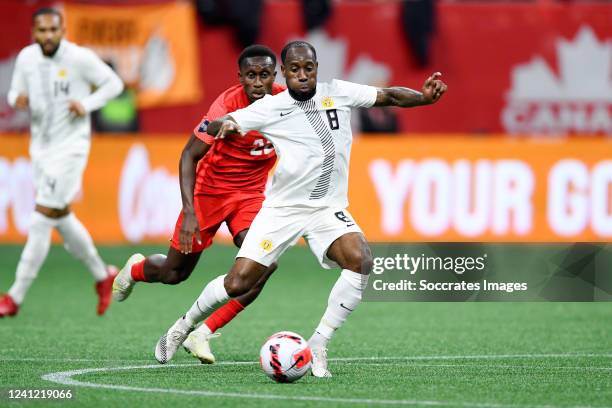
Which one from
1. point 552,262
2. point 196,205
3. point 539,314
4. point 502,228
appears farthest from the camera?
point 502,228

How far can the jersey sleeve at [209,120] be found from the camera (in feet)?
28.4

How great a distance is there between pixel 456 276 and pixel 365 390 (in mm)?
2385

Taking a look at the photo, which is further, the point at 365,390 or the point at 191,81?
the point at 191,81

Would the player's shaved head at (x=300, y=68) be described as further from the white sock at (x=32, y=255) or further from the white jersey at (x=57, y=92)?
the white sock at (x=32, y=255)

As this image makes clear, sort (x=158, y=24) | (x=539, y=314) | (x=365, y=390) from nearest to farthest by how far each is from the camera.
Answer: (x=365, y=390)
(x=539, y=314)
(x=158, y=24)

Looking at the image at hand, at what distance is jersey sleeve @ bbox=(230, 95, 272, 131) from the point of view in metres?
8.35

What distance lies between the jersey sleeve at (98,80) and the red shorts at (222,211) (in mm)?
2892

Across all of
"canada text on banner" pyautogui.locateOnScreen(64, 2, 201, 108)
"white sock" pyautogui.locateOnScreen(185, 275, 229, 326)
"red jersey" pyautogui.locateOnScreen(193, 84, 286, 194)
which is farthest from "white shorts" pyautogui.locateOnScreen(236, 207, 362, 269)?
"canada text on banner" pyautogui.locateOnScreen(64, 2, 201, 108)

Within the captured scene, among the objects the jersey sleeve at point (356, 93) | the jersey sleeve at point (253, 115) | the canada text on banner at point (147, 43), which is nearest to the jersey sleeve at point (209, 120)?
the jersey sleeve at point (253, 115)

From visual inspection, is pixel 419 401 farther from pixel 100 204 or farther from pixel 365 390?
pixel 100 204

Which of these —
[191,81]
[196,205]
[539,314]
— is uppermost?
[191,81]

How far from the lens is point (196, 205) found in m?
9.62

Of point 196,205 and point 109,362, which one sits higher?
point 196,205

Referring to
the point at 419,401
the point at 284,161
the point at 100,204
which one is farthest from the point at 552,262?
the point at 100,204
